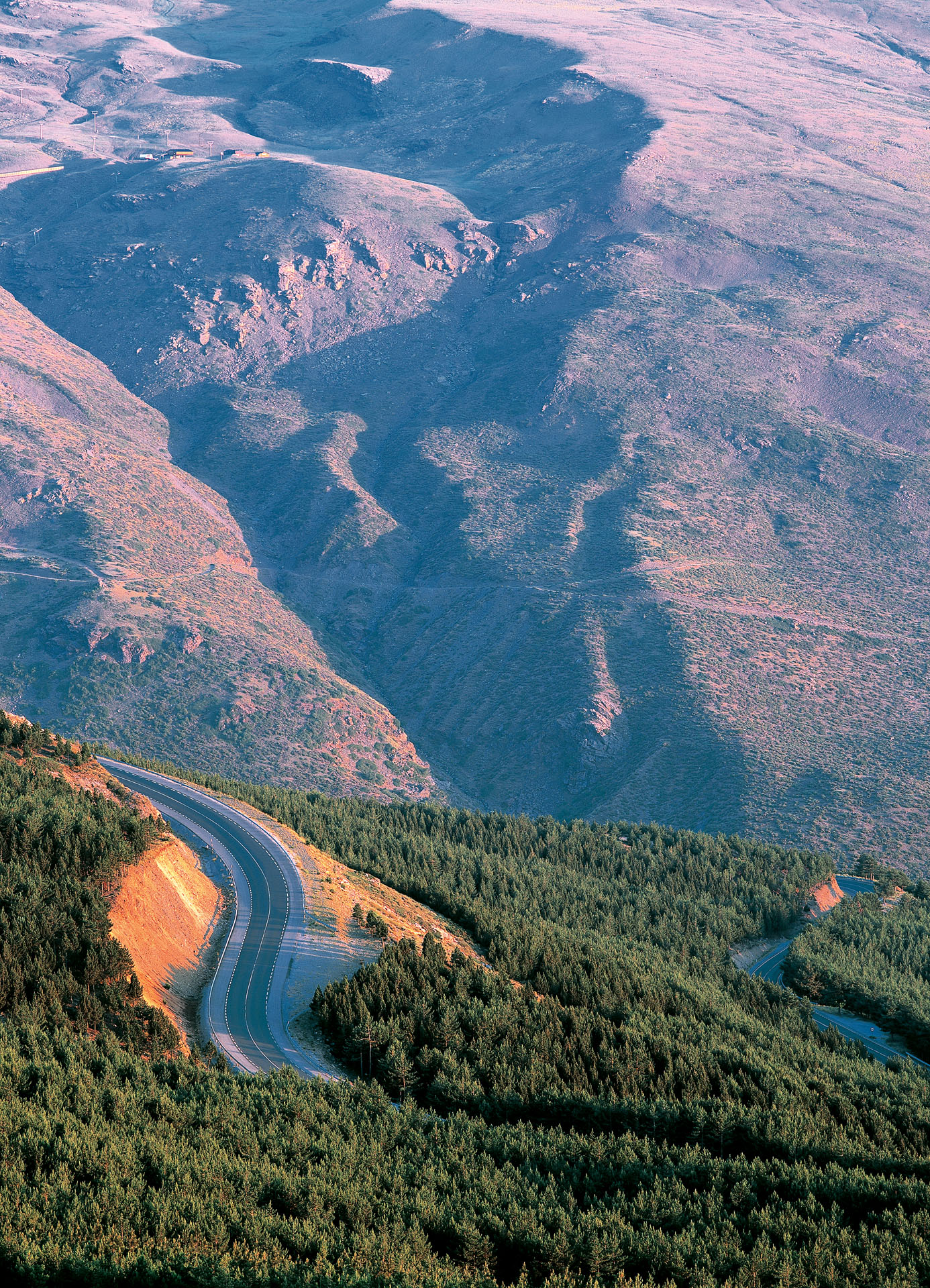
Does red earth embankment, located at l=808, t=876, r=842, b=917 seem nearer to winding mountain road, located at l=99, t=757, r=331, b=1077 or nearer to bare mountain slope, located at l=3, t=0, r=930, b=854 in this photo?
bare mountain slope, located at l=3, t=0, r=930, b=854

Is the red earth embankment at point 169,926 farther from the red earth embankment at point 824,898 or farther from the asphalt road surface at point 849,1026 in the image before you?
the red earth embankment at point 824,898

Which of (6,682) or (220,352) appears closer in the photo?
(6,682)

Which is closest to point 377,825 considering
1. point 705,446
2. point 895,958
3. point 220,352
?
point 895,958

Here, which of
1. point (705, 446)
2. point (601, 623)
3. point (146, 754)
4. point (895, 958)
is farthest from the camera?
point (705, 446)

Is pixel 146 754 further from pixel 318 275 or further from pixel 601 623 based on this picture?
pixel 318 275

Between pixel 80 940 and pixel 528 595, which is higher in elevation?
pixel 80 940
